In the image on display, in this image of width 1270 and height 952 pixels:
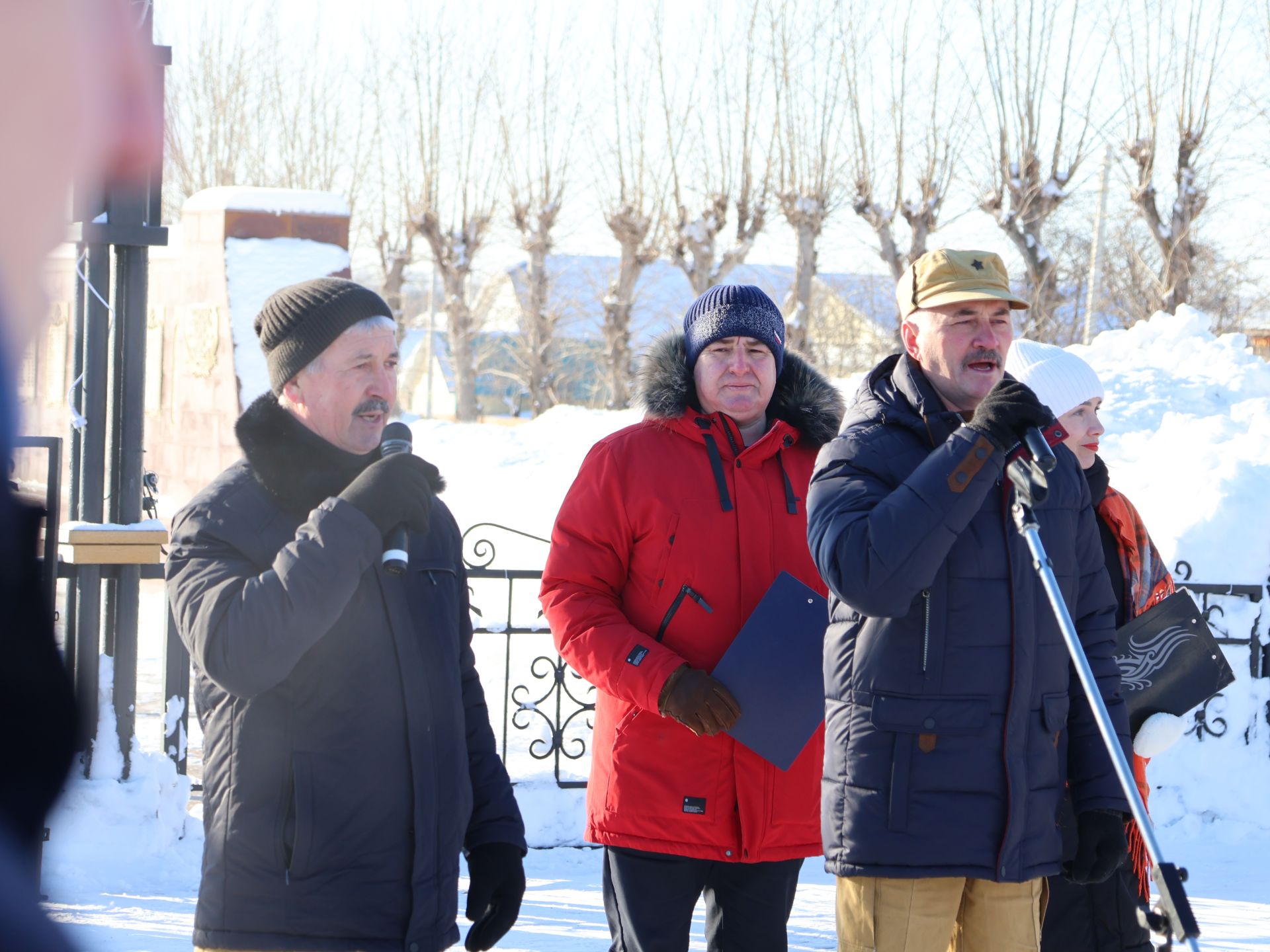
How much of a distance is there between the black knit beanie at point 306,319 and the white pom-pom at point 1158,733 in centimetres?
209

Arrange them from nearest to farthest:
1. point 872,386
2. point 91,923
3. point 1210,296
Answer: point 872,386
point 91,923
point 1210,296

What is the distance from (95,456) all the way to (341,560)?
10.6 ft

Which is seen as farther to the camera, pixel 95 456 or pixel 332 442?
pixel 95 456

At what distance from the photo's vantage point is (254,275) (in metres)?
10.7

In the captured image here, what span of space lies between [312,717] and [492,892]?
0.54 m

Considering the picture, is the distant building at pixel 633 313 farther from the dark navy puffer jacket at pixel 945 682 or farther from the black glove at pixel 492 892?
the black glove at pixel 492 892

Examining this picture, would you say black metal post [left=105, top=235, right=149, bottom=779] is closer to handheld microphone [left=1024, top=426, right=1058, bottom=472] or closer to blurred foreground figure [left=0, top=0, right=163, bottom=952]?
handheld microphone [left=1024, top=426, right=1058, bottom=472]

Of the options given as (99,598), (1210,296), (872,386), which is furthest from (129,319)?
(1210,296)

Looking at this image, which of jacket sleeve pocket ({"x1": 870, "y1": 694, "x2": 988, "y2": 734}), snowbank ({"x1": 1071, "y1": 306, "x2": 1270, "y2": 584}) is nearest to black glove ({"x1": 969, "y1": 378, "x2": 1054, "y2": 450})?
jacket sleeve pocket ({"x1": 870, "y1": 694, "x2": 988, "y2": 734})

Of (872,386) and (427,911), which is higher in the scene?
(872,386)

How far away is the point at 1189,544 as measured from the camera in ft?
23.1

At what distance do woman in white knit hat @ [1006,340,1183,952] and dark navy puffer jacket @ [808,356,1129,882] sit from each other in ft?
2.10

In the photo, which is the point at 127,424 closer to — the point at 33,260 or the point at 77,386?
the point at 77,386

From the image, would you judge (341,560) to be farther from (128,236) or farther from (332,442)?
(128,236)
